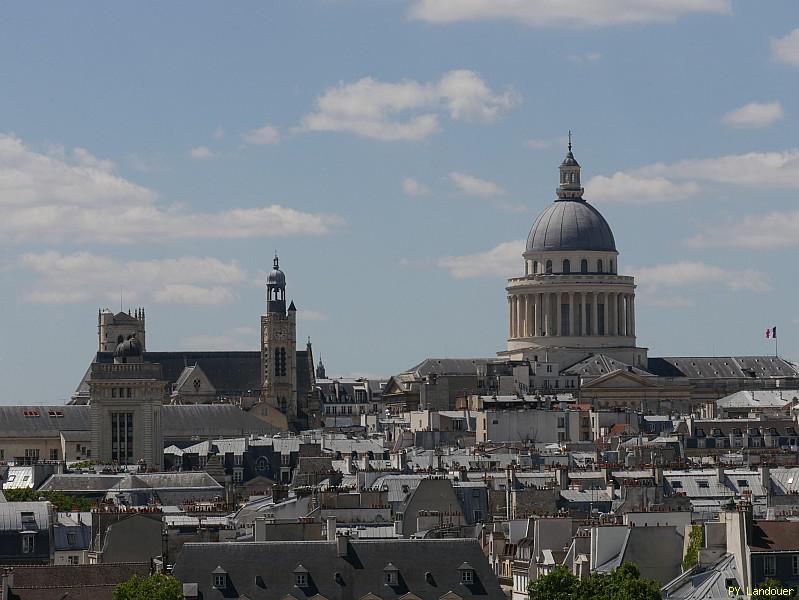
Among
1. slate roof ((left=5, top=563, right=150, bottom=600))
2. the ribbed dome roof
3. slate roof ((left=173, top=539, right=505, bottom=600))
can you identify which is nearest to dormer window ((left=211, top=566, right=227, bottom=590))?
slate roof ((left=173, top=539, right=505, bottom=600))

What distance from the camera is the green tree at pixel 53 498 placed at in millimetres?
108200

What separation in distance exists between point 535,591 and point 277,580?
6024 millimetres

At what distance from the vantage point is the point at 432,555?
2904 inches

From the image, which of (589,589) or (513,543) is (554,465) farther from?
(589,589)

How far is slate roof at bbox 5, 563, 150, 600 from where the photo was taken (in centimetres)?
7150

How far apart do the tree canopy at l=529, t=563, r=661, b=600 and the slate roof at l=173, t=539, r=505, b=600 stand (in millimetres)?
2217

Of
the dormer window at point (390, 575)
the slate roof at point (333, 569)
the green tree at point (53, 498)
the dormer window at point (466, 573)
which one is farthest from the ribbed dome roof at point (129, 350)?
the dormer window at point (390, 575)

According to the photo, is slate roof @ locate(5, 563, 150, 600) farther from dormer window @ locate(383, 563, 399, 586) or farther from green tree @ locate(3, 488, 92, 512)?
green tree @ locate(3, 488, 92, 512)

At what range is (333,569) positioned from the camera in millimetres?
72875

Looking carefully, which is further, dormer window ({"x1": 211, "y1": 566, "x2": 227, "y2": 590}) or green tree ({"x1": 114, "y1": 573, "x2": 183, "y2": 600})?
dormer window ({"x1": 211, "y1": 566, "x2": 227, "y2": 590})

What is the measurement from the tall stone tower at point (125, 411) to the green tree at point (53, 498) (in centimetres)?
6252

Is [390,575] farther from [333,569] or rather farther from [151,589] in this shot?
[151,589]

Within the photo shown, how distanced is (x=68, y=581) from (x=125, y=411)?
114 metres

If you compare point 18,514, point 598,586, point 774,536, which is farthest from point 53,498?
point 774,536
